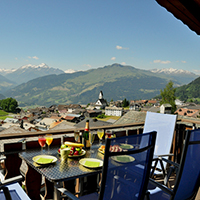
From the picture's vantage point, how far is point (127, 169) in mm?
1050

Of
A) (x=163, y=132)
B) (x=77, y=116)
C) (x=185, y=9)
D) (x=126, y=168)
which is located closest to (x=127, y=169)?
(x=126, y=168)

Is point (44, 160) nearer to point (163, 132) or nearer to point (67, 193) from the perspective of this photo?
point (67, 193)

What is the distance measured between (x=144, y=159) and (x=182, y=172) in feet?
1.30

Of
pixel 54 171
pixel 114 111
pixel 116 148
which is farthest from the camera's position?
pixel 114 111

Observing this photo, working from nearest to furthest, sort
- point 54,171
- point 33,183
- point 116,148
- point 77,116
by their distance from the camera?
1. point 116,148
2. point 54,171
3. point 33,183
4. point 77,116

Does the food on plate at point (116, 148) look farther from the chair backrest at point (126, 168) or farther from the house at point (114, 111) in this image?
the house at point (114, 111)

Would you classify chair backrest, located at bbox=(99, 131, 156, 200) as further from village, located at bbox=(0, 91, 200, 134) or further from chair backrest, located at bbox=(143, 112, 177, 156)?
village, located at bbox=(0, 91, 200, 134)

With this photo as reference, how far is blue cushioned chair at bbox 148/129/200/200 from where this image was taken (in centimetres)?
129

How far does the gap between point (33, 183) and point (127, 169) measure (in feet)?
4.47

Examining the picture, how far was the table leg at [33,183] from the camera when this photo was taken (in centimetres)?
195

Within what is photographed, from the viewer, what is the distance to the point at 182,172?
52.0 inches

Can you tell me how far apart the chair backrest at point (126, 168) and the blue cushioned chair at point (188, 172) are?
29cm

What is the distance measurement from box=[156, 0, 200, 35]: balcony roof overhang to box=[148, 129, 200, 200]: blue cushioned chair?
3.15ft

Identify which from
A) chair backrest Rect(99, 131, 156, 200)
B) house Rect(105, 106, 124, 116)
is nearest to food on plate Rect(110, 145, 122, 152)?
chair backrest Rect(99, 131, 156, 200)
